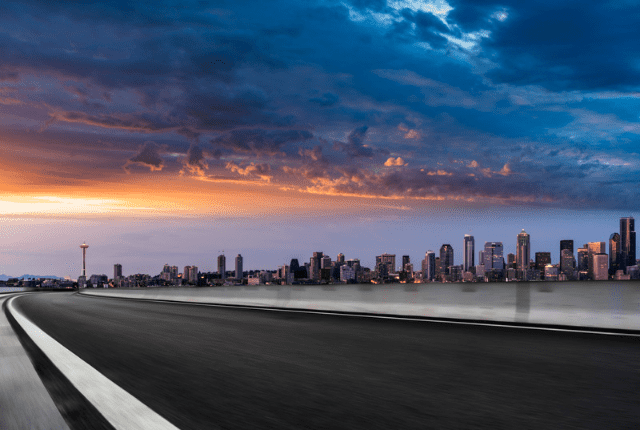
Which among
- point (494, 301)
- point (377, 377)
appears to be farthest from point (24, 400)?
point (494, 301)

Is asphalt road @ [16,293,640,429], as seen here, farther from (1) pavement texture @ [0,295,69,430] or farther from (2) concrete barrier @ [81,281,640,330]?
(2) concrete barrier @ [81,281,640,330]

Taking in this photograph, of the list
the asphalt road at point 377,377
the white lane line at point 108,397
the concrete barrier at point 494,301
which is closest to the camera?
the white lane line at point 108,397

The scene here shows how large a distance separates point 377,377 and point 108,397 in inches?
106

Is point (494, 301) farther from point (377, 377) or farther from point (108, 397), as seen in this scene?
point (108, 397)

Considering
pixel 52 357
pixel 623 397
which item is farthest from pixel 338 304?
pixel 623 397

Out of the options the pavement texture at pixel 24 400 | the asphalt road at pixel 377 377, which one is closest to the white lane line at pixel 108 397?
the asphalt road at pixel 377 377

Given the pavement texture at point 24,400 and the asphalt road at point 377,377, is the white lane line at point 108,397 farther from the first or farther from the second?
the pavement texture at point 24,400

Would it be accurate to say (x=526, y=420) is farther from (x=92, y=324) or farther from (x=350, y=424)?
(x=92, y=324)

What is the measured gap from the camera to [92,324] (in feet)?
50.3

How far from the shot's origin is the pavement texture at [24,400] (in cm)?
476

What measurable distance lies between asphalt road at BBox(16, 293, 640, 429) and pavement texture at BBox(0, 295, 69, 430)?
786 mm

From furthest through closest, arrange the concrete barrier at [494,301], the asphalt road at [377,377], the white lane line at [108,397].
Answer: the concrete barrier at [494,301] → the asphalt road at [377,377] → the white lane line at [108,397]

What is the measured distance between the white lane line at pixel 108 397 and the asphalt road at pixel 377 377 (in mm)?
137

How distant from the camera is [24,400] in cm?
569
